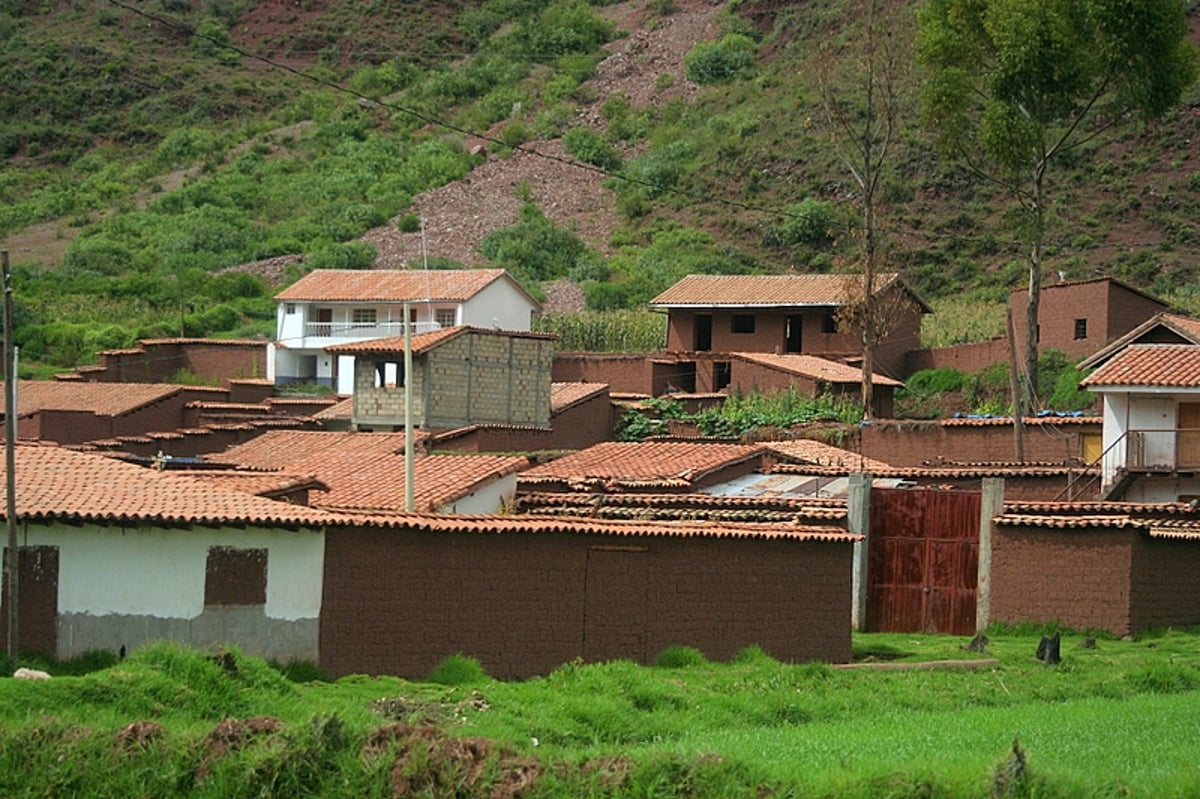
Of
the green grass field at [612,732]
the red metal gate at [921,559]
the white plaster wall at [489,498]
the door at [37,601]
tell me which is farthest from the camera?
the white plaster wall at [489,498]

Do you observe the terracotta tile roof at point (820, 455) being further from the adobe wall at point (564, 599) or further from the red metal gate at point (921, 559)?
the adobe wall at point (564, 599)

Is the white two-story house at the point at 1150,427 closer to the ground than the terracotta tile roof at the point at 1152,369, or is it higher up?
closer to the ground

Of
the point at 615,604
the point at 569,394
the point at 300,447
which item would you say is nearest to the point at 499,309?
the point at 569,394

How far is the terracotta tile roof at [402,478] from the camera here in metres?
32.8

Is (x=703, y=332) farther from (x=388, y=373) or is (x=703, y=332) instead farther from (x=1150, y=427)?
(x=1150, y=427)

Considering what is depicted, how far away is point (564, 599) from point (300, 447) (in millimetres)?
19497

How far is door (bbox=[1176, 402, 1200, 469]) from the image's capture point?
131ft

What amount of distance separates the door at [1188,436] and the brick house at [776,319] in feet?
72.7

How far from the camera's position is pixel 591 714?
2086 cm

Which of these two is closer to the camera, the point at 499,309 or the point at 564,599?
the point at 564,599

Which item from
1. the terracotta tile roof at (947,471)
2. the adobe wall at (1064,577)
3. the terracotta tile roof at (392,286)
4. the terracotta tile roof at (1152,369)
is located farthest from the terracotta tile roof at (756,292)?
the adobe wall at (1064,577)

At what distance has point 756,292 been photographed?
6531cm

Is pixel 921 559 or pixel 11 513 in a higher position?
pixel 11 513

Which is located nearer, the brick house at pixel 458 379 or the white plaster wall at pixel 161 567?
the white plaster wall at pixel 161 567
